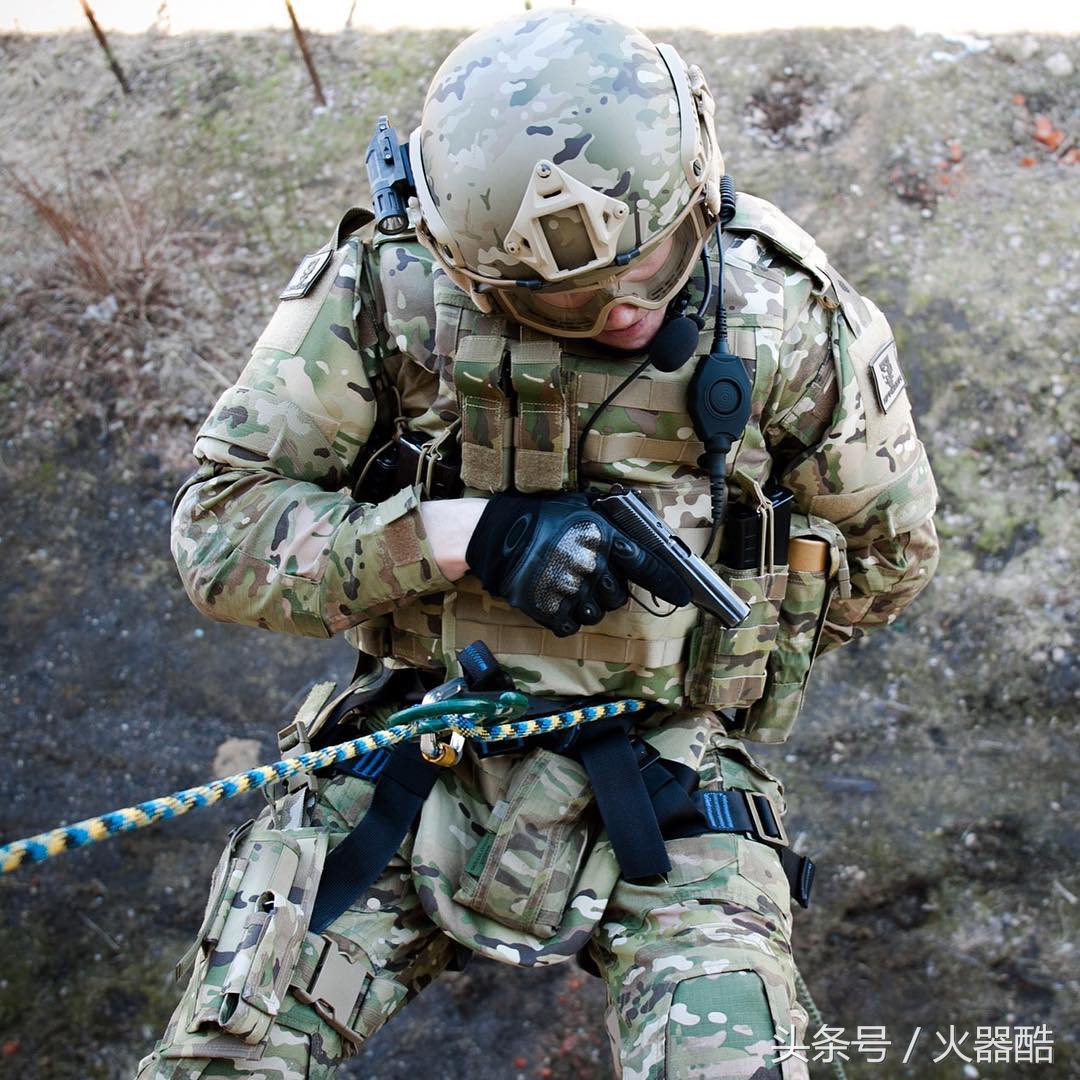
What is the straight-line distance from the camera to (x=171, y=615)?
13.7ft

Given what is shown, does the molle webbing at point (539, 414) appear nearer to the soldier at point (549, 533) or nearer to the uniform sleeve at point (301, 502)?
the soldier at point (549, 533)

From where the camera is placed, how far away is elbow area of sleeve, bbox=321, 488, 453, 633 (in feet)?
7.36

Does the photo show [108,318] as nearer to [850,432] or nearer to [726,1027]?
[850,432]

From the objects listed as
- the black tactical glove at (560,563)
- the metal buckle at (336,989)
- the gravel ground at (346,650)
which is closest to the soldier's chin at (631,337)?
the black tactical glove at (560,563)

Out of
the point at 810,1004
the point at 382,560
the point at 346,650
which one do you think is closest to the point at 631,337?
the point at 382,560

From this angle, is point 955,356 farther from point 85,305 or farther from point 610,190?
point 85,305

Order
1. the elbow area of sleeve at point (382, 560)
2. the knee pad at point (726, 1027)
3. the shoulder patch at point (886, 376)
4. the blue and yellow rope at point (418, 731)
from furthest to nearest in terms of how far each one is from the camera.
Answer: the shoulder patch at point (886, 376) → the elbow area of sleeve at point (382, 560) → the knee pad at point (726, 1027) → the blue and yellow rope at point (418, 731)

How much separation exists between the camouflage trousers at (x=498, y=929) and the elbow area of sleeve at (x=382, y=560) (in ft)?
1.42

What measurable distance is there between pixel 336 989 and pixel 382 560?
2.59ft

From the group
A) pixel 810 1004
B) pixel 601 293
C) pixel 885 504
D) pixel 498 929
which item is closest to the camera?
pixel 601 293

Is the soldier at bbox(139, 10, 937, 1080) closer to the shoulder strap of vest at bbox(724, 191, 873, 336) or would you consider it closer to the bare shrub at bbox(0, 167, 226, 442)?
the shoulder strap of vest at bbox(724, 191, 873, 336)

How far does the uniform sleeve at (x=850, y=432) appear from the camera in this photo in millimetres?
2332

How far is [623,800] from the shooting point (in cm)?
230

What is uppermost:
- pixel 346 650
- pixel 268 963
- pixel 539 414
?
pixel 539 414
